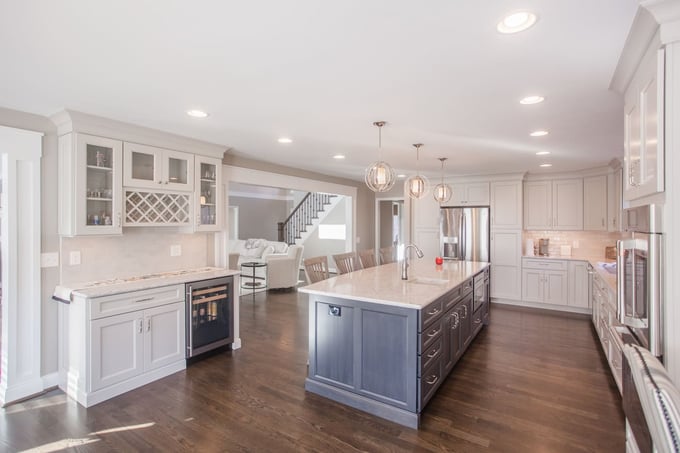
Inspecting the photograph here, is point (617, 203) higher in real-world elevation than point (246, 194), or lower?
lower

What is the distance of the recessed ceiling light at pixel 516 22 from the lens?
5.01 ft

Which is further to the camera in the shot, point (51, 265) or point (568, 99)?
point (51, 265)

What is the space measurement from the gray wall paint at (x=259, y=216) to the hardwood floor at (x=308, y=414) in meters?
8.00

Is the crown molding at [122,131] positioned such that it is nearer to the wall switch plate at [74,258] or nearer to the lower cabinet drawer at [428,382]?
the wall switch plate at [74,258]

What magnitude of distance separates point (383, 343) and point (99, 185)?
2.84m

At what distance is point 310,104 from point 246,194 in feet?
30.0

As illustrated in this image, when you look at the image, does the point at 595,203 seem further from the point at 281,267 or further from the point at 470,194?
the point at 281,267

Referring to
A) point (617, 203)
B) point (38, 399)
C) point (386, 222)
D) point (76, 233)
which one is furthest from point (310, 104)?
point (386, 222)

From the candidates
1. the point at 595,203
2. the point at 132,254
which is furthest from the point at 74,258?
the point at 595,203

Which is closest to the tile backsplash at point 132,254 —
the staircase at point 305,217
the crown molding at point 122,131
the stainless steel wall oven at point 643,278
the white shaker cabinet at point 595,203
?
the crown molding at point 122,131

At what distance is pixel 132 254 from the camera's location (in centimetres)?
358

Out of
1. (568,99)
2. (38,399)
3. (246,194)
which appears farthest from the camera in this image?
(246,194)

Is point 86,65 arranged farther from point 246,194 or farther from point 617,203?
point 246,194

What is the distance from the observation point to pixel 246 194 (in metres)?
11.4
